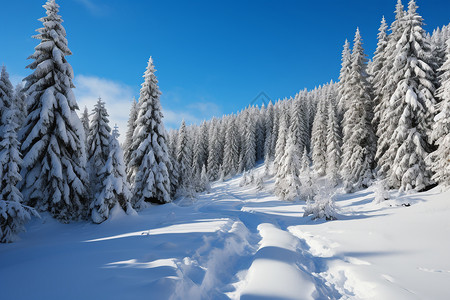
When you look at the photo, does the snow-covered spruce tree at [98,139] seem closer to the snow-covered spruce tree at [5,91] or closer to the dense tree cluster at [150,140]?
the dense tree cluster at [150,140]

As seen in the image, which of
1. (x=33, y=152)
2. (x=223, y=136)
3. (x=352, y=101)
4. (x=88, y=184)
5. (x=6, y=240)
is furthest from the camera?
(x=223, y=136)

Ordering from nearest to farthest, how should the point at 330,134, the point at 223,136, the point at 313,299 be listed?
the point at 313,299 < the point at 330,134 < the point at 223,136

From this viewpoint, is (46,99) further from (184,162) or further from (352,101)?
(352,101)

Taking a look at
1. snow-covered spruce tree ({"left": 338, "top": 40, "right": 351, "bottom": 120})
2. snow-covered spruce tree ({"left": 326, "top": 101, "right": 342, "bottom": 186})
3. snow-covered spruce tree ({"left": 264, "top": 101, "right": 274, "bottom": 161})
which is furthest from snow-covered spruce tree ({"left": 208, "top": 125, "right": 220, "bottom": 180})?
snow-covered spruce tree ({"left": 338, "top": 40, "right": 351, "bottom": 120})

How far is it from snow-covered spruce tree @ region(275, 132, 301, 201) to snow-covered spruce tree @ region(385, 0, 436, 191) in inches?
414

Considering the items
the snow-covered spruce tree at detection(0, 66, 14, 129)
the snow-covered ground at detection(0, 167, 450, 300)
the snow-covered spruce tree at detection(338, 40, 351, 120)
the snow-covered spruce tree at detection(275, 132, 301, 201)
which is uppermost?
the snow-covered spruce tree at detection(338, 40, 351, 120)

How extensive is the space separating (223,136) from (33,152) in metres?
65.7

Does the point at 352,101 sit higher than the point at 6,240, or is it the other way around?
the point at 352,101

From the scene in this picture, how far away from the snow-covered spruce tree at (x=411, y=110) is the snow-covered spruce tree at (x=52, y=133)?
24213mm

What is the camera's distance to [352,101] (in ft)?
87.1

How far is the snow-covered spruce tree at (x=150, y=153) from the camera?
68.5 ft

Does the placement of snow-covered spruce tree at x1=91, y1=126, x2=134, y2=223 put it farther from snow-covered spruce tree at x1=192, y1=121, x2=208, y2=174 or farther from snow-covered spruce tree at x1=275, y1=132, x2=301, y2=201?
snow-covered spruce tree at x1=192, y1=121, x2=208, y2=174

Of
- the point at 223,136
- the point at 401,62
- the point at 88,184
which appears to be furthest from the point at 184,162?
the point at 223,136

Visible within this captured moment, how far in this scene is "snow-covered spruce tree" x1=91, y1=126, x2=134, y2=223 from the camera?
14781 mm
